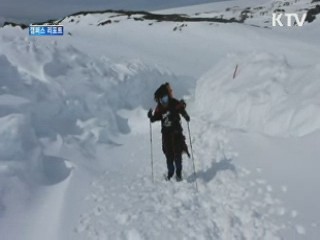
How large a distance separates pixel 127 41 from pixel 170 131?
3020 centimetres

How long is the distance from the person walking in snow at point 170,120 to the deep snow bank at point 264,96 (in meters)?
2.77

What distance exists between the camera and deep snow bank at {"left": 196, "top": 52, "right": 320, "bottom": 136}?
9539 millimetres

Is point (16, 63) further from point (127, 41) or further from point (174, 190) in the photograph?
point (127, 41)

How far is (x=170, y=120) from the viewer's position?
26.0 ft

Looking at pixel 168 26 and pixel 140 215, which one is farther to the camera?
pixel 168 26

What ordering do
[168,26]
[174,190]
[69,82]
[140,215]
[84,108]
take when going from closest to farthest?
[140,215]
[174,190]
[84,108]
[69,82]
[168,26]

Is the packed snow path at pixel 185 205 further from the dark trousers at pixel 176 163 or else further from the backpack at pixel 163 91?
the backpack at pixel 163 91

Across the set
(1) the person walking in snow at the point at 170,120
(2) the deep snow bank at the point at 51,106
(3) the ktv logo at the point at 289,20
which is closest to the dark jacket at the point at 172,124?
(1) the person walking in snow at the point at 170,120

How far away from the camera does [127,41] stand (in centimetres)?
3716

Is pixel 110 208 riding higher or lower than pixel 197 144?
lower

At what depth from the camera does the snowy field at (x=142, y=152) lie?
6.31 metres

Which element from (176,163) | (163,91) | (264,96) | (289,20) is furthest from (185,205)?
(289,20)

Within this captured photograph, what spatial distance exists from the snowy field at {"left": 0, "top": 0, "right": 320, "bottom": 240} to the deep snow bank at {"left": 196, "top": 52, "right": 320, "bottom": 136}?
43 mm

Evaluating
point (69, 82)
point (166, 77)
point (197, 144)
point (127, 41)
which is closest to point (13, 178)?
point (197, 144)
